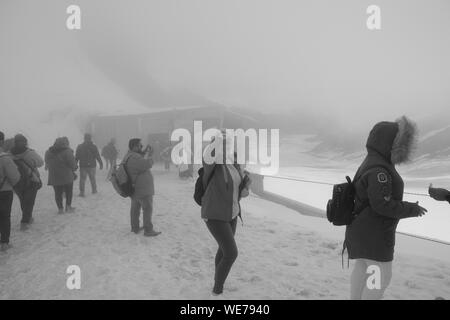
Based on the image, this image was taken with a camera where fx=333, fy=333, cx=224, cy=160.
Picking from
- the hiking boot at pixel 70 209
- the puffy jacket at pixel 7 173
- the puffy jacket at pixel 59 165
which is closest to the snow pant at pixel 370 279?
the puffy jacket at pixel 7 173

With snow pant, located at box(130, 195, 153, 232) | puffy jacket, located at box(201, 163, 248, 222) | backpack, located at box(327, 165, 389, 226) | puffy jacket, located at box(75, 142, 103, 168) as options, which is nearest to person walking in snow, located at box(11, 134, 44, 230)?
snow pant, located at box(130, 195, 153, 232)

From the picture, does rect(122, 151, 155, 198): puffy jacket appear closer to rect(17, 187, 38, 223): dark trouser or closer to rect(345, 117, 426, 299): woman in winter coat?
rect(17, 187, 38, 223): dark trouser

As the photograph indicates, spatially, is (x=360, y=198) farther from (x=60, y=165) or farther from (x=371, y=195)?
(x=60, y=165)

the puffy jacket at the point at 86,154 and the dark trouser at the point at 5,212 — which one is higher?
the puffy jacket at the point at 86,154

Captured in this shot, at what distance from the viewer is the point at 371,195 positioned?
2492 millimetres

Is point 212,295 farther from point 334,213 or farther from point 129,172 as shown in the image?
point 129,172

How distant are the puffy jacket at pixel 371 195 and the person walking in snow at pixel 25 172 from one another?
5980 millimetres

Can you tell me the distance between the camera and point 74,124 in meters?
36.9

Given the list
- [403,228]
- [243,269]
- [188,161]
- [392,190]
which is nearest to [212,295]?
[243,269]

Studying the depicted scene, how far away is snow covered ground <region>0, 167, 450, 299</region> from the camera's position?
3916 mm

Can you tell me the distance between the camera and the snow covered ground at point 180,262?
12.8ft

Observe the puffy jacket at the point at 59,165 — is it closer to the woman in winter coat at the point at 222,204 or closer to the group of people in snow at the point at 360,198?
the group of people in snow at the point at 360,198

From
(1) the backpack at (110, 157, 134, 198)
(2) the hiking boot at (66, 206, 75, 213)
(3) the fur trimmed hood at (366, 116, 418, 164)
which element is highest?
(3) the fur trimmed hood at (366, 116, 418, 164)

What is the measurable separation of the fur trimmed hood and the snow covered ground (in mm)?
1977
